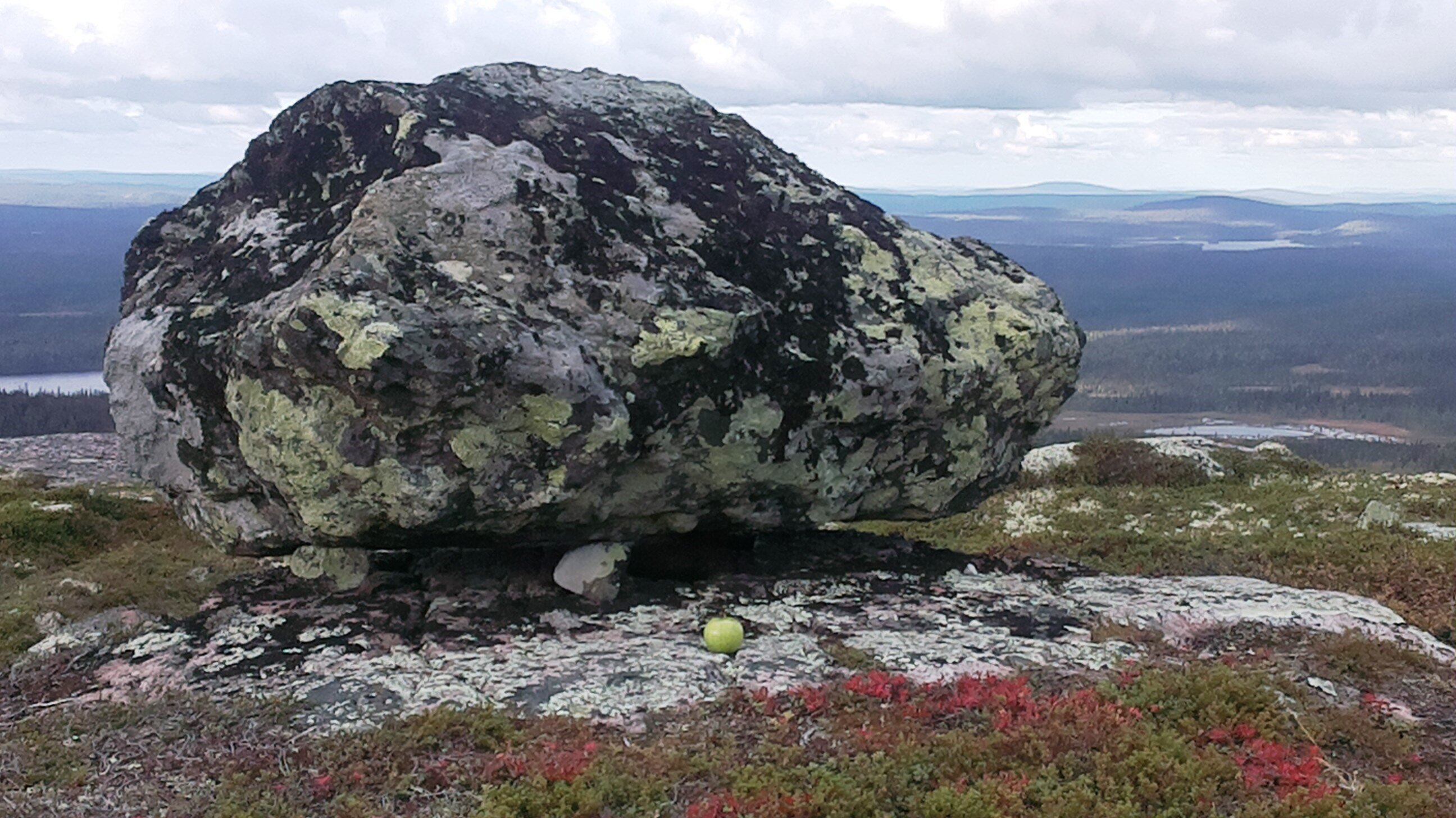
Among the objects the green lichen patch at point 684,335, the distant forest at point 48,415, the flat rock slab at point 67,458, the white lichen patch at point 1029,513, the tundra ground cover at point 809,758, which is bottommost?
the distant forest at point 48,415

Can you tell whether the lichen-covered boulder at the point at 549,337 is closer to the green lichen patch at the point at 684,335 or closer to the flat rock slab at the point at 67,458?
the green lichen patch at the point at 684,335

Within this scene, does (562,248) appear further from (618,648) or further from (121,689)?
(121,689)

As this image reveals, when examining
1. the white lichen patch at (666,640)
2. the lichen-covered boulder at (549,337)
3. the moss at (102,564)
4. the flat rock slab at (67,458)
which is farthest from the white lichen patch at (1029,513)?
the flat rock slab at (67,458)

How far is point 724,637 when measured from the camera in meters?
13.5

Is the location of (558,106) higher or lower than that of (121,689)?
higher

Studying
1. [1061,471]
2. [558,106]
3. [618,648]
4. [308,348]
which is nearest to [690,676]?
[618,648]

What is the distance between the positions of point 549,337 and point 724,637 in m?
4.05

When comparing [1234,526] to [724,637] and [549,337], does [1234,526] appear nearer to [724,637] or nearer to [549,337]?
[724,637]

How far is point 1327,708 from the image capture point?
466 inches

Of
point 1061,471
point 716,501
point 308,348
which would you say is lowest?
point 1061,471

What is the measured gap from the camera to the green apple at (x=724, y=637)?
44.4ft

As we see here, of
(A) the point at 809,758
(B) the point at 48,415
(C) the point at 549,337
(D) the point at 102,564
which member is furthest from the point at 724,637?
(B) the point at 48,415

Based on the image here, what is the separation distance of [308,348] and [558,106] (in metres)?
6.30

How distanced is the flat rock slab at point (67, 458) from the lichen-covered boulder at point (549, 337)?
117ft
